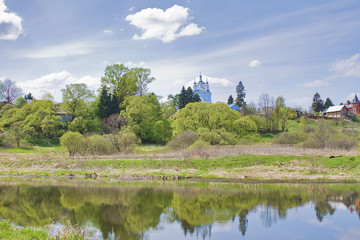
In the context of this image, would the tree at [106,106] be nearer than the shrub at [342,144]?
No

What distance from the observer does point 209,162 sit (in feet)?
102

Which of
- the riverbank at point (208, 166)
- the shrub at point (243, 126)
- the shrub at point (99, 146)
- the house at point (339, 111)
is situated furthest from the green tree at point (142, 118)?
the house at point (339, 111)

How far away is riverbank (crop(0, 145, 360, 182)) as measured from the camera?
26891 mm

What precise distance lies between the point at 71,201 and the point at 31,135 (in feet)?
124

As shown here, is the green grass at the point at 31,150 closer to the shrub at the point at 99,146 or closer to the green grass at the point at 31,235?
the shrub at the point at 99,146

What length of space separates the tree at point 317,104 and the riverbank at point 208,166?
278 feet

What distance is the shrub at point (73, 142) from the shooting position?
124ft

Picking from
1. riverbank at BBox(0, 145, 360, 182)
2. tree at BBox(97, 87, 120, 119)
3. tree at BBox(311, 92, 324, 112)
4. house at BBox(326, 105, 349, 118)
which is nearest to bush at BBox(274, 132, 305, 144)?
riverbank at BBox(0, 145, 360, 182)

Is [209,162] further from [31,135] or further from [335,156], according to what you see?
[31,135]

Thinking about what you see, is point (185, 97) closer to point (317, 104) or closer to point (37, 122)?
point (37, 122)

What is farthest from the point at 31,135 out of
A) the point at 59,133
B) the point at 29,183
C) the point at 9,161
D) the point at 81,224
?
the point at 81,224

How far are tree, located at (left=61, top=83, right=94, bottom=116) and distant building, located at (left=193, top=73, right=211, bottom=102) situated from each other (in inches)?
2732

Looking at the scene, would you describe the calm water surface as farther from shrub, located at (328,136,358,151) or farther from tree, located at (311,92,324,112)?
tree, located at (311,92,324,112)

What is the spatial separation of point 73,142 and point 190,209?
956 inches
